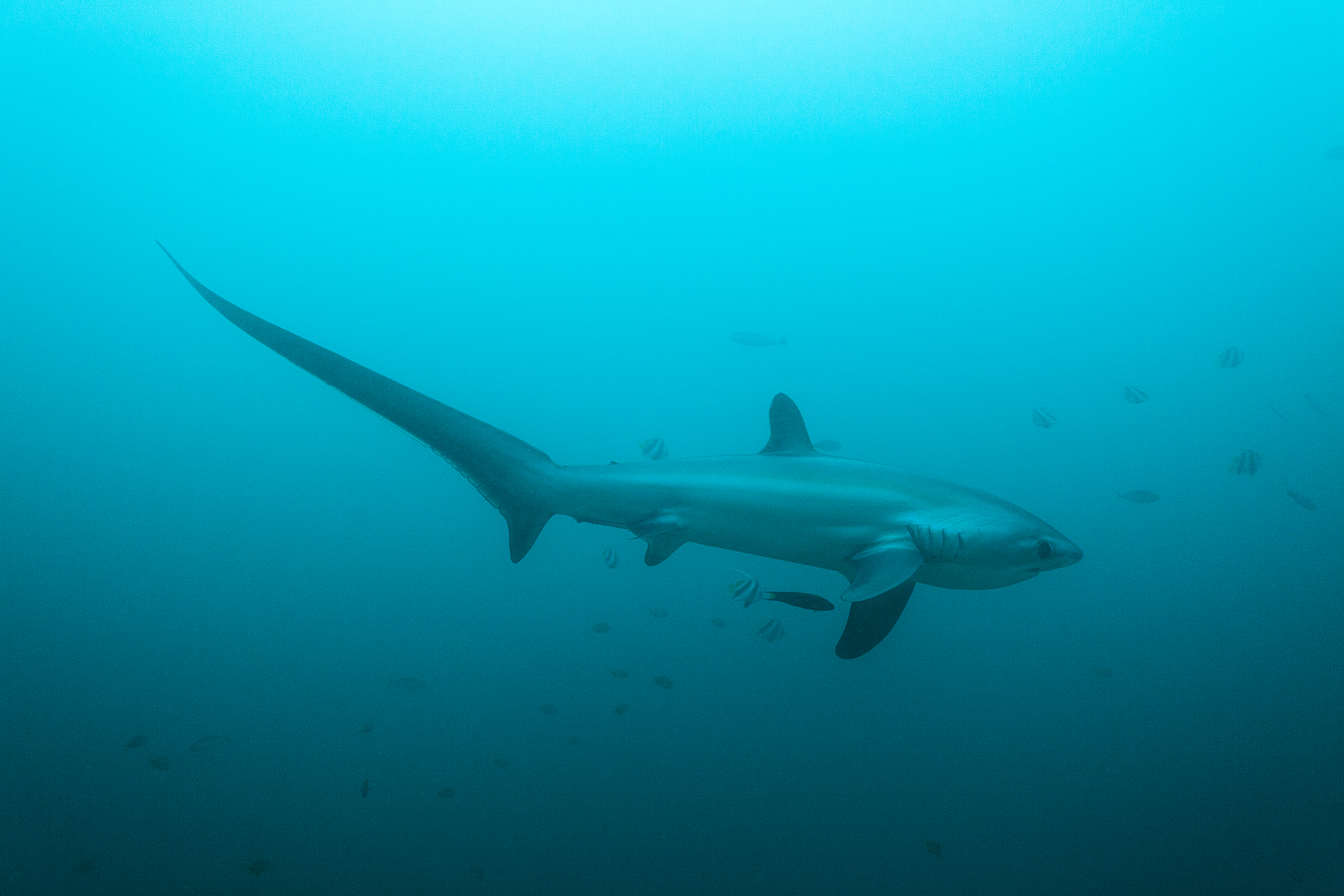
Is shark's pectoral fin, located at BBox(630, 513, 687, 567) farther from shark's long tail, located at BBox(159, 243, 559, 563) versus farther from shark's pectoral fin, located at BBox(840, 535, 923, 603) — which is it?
shark's pectoral fin, located at BBox(840, 535, 923, 603)

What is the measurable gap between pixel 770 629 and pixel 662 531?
3119 mm

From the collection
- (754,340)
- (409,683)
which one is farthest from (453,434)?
(754,340)

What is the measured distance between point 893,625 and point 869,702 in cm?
692

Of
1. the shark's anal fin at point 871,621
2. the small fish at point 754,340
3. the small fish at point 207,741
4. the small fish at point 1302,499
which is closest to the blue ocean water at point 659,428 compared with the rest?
the small fish at point 207,741

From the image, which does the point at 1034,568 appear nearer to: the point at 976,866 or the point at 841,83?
the point at 976,866

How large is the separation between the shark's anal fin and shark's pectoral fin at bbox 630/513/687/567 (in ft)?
2.32

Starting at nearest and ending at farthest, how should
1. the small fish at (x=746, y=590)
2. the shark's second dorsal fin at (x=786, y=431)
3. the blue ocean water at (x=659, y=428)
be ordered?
the shark's second dorsal fin at (x=786, y=431) → the small fish at (x=746, y=590) → the blue ocean water at (x=659, y=428)

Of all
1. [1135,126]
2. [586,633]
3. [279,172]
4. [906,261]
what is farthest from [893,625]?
[279,172]

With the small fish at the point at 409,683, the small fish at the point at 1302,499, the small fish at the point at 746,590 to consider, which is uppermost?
the small fish at the point at 1302,499

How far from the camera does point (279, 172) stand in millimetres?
26391

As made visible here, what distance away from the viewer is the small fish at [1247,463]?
5.86 meters

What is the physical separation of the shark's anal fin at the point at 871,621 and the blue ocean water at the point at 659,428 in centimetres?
481

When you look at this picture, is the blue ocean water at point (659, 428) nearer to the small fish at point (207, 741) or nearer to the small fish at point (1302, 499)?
the small fish at point (207, 741)

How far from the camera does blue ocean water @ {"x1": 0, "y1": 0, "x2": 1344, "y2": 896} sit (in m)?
7.61
